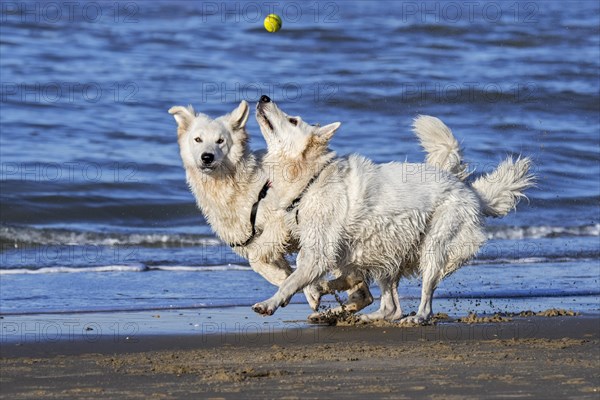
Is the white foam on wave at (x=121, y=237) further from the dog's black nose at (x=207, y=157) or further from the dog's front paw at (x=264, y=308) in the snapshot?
the dog's front paw at (x=264, y=308)

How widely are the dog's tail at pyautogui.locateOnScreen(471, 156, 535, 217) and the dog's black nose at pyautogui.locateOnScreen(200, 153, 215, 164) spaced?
200cm

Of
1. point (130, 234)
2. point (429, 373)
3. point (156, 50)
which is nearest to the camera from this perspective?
point (429, 373)

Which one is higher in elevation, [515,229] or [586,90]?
[586,90]

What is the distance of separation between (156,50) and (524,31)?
9673 millimetres

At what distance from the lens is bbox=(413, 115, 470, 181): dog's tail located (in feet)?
26.7

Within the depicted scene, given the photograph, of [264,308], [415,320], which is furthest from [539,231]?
[264,308]

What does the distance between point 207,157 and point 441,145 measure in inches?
70.0

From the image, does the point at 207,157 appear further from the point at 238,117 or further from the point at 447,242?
the point at 447,242

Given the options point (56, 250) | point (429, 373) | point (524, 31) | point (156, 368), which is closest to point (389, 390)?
point (429, 373)

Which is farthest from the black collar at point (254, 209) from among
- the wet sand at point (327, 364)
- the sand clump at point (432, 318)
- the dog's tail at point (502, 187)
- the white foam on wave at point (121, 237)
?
the white foam on wave at point (121, 237)

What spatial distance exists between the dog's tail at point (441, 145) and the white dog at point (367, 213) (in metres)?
0.22

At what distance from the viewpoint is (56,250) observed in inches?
448

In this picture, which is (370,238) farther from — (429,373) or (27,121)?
(27,121)

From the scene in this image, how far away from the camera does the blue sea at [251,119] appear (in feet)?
32.2
